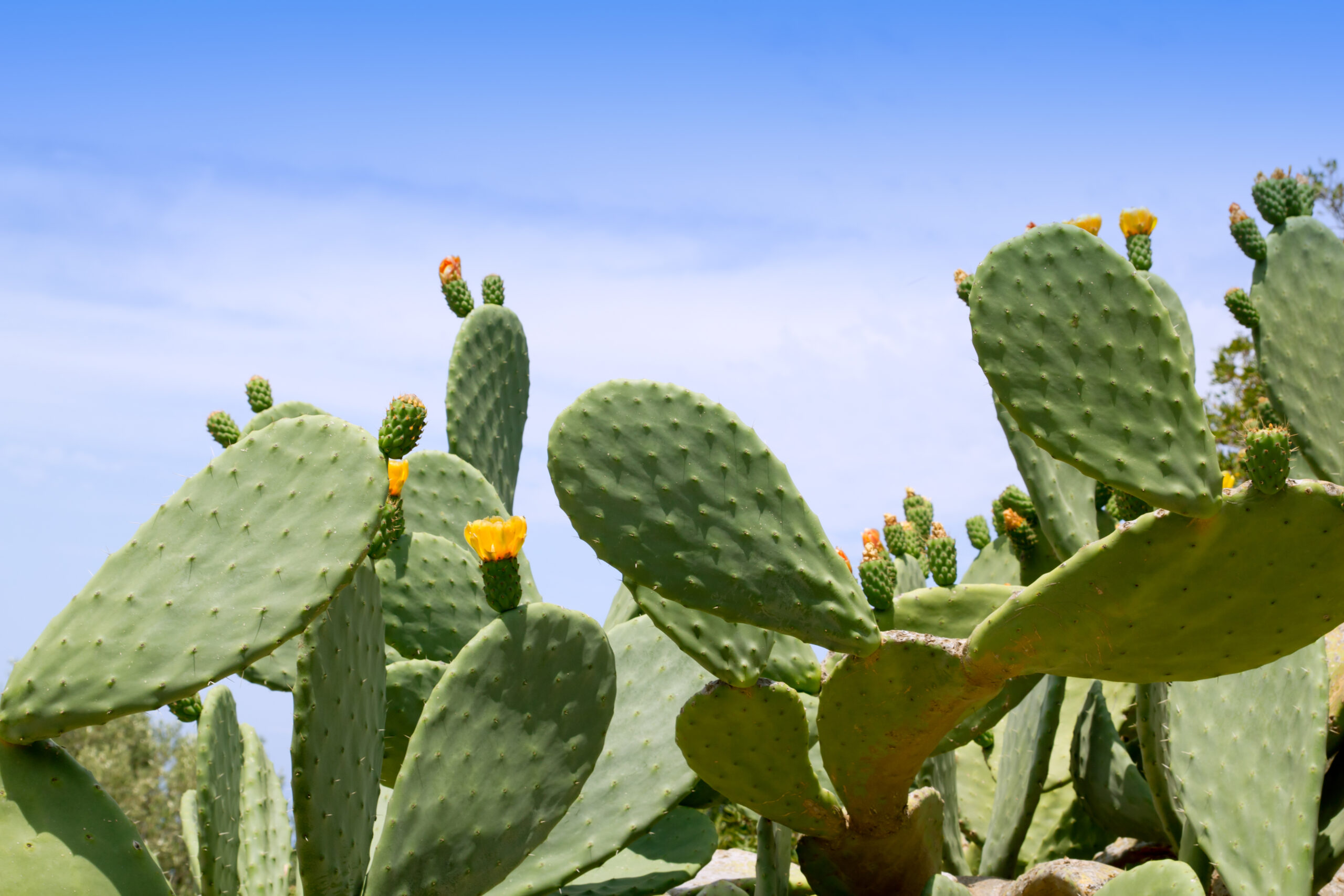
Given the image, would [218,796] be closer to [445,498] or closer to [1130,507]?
[445,498]

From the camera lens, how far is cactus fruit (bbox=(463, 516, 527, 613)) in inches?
92.0

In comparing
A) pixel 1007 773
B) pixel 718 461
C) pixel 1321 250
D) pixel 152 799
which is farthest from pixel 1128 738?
pixel 152 799

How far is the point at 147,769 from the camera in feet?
39.9

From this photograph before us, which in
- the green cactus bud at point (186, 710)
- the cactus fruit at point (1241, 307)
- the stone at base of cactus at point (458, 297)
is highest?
the stone at base of cactus at point (458, 297)

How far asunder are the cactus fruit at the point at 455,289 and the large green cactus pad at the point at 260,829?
6.44 ft

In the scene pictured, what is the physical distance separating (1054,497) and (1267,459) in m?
1.19

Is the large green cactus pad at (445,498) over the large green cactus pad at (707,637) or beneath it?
over

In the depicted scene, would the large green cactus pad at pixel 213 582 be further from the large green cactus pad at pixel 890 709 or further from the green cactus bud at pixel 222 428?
the green cactus bud at pixel 222 428

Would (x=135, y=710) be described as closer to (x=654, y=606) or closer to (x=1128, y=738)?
(x=654, y=606)

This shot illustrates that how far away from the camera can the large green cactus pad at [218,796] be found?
91.8 inches

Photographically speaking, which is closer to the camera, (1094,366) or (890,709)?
(1094,366)

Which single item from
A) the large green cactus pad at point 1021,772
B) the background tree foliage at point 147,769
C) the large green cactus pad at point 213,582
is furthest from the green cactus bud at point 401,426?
the background tree foliage at point 147,769

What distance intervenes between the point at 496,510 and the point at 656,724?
1055mm

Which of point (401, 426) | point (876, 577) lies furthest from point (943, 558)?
point (401, 426)
